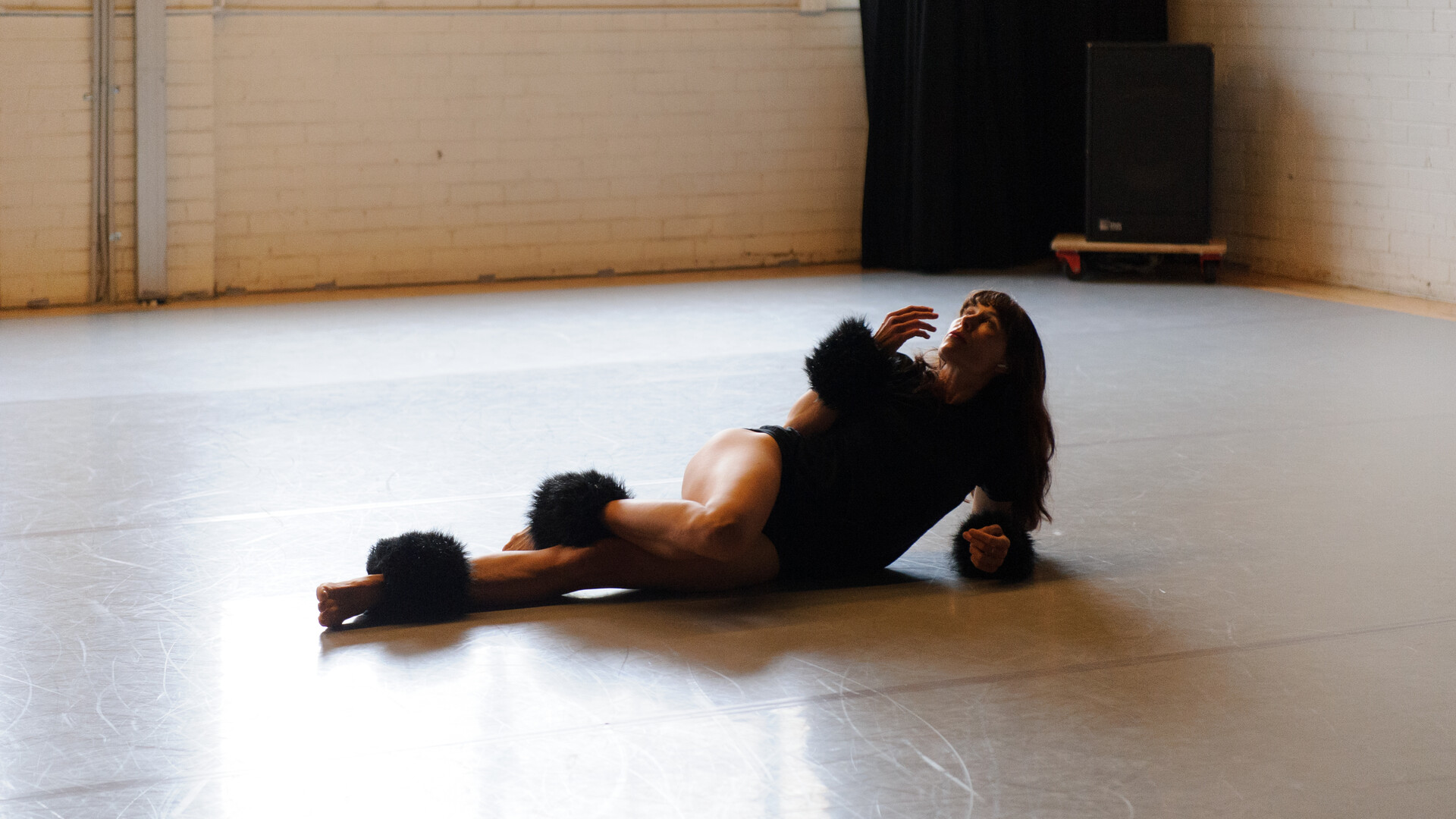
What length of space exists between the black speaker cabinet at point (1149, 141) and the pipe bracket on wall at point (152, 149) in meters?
4.49

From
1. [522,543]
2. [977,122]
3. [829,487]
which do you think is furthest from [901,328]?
[977,122]

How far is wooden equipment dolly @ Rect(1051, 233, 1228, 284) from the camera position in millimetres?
7258

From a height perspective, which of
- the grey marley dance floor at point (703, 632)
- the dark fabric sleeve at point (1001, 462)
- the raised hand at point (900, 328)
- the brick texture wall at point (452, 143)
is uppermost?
the brick texture wall at point (452, 143)

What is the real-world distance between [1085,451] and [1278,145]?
417 centimetres

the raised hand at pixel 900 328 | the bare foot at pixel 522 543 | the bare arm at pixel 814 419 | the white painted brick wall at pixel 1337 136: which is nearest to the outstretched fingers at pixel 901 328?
the raised hand at pixel 900 328

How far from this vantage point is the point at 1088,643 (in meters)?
2.60

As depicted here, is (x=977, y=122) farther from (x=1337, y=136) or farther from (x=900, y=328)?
(x=900, y=328)

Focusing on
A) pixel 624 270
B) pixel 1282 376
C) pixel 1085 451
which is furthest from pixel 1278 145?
pixel 1085 451

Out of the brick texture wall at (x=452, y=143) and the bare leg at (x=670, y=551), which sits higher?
the brick texture wall at (x=452, y=143)

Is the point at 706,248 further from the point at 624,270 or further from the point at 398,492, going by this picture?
the point at 398,492

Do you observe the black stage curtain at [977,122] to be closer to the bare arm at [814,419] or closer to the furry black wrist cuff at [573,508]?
the bare arm at [814,419]

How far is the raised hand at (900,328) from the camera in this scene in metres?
2.84

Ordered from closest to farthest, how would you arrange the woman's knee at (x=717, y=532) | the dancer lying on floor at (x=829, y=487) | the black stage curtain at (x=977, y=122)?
the woman's knee at (x=717, y=532) < the dancer lying on floor at (x=829, y=487) < the black stage curtain at (x=977, y=122)

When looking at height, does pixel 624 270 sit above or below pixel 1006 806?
above
